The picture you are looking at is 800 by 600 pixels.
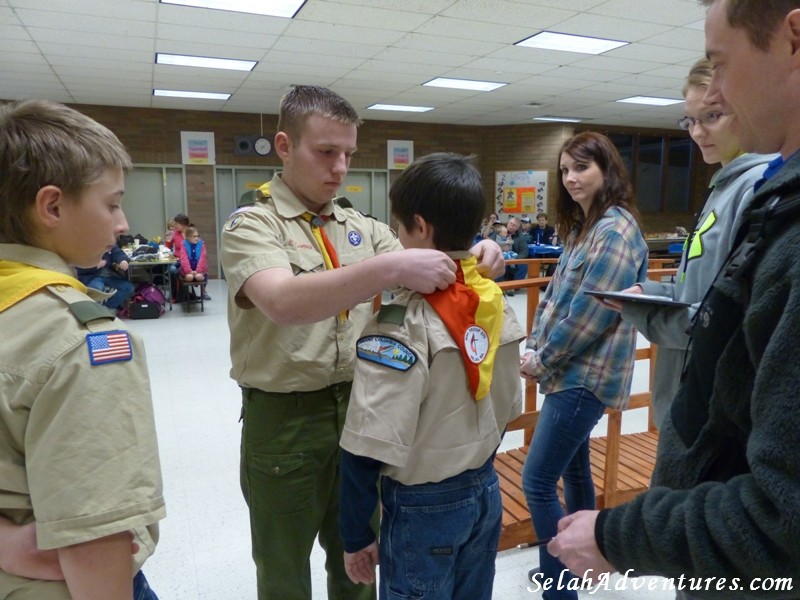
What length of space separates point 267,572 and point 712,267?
1266 mm

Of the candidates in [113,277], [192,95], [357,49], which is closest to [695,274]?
[357,49]

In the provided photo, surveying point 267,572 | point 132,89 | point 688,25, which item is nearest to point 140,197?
point 132,89

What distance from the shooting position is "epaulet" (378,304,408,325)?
1.10m

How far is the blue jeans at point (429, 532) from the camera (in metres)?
1.15

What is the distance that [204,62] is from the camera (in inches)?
264

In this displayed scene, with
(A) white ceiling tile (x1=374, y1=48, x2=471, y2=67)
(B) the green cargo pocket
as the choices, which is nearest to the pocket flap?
(B) the green cargo pocket

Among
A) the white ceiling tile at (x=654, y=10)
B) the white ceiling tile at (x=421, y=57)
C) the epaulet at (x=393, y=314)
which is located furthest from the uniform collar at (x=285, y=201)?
the white ceiling tile at (x=421, y=57)

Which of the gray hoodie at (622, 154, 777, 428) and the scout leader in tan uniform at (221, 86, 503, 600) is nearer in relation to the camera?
Answer: the gray hoodie at (622, 154, 777, 428)

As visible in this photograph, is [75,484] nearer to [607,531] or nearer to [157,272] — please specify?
[607,531]

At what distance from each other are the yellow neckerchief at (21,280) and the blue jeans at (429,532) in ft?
2.46

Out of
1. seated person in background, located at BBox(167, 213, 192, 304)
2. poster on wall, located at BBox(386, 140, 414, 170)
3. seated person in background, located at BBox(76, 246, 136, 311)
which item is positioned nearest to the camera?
seated person in background, located at BBox(76, 246, 136, 311)

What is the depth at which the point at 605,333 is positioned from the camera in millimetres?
1699

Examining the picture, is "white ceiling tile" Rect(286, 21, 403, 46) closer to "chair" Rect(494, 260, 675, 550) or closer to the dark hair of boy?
"chair" Rect(494, 260, 675, 550)

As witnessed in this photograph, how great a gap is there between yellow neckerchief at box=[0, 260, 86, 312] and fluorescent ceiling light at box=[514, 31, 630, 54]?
5.78 metres
